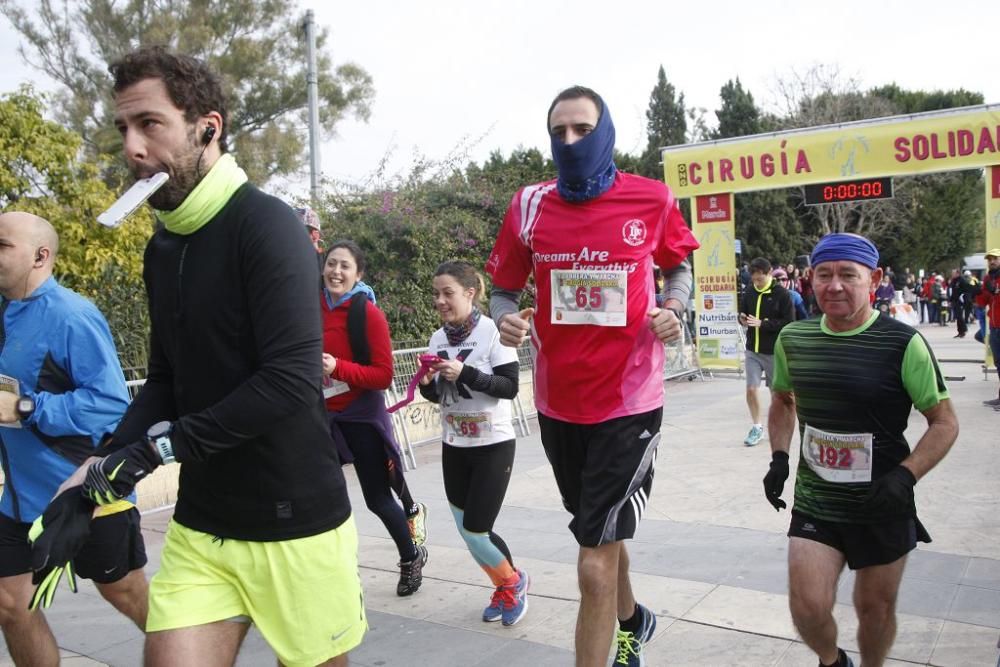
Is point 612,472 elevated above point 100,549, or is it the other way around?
point 612,472

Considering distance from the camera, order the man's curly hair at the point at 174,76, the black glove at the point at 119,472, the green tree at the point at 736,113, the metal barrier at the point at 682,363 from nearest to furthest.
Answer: the black glove at the point at 119,472
the man's curly hair at the point at 174,76
the metal barrier at the point at 682,363
the green tree at the point at 736,113

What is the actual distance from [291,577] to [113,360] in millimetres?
1604

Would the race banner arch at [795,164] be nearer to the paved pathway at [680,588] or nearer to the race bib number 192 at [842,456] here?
the paved pathway at [680,588]

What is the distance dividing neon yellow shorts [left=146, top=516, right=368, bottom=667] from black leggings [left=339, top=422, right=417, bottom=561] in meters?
2.66

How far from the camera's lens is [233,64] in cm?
2855

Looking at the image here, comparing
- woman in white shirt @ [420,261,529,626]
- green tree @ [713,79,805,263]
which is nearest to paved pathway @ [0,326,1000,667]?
woman in white shirt @ [420,261,529,626]

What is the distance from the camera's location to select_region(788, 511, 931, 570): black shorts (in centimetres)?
315

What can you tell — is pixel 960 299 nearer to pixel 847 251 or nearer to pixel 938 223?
pixel 938 223

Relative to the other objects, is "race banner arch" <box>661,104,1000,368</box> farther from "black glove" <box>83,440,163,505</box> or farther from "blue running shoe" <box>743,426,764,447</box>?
"black glove" <box>83,440,163,505</box>

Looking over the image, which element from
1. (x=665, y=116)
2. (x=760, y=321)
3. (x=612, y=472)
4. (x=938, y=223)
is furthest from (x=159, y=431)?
(x=665, y=116)

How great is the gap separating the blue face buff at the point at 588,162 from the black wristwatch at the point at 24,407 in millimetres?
2092

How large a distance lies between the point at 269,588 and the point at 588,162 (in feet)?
6.23

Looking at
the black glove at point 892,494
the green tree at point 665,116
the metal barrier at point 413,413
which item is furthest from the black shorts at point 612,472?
the green tree at point 665,116

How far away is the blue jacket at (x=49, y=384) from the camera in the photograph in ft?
10.9
